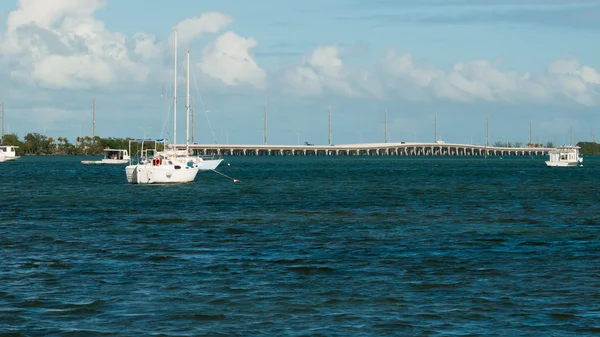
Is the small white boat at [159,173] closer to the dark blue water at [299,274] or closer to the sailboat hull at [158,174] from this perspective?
the sailboat hull at [158,174]

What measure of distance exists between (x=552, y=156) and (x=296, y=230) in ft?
481

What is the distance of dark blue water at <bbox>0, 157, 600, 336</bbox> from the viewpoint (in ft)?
64.3

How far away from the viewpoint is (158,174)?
8144cm

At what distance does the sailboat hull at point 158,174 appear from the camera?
81188 mm

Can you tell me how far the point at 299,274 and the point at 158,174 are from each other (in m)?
56.9

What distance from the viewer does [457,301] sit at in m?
21.8

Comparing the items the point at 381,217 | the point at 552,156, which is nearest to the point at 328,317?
the point at 381,217

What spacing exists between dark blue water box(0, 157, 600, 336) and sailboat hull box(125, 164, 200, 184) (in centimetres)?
3071

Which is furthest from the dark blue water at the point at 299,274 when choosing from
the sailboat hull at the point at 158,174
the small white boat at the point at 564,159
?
the small white boat at the point at 564,159

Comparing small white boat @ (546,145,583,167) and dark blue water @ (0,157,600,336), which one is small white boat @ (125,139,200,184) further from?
small white boat @ (546,145,583,167)

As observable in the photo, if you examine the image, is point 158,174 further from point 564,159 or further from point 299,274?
point 564,159

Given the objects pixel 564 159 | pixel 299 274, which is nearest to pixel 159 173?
pixel 299 274

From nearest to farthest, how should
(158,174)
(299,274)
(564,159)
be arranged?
1. (299,274)
2. (158,174)
3. (564,159)

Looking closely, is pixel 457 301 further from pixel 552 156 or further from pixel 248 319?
pixel 552 156
